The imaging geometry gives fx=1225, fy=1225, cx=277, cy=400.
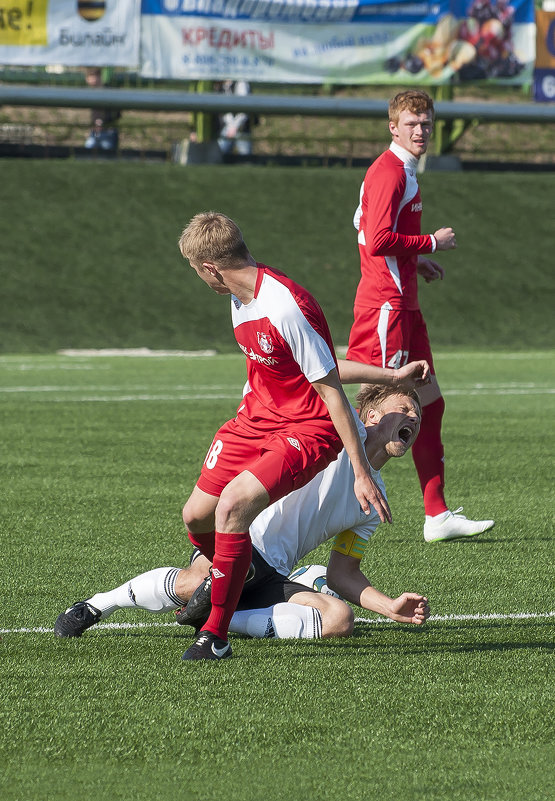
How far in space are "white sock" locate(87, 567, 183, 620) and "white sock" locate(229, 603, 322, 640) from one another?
0.27 m

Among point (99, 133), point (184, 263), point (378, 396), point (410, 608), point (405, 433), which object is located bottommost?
point (184, 263)

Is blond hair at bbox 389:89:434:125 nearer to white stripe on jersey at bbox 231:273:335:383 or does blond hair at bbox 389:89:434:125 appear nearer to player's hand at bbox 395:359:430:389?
player's hand at bbox 395:359:430:389

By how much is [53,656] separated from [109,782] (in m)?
1.24

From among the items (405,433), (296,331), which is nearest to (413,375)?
(405,433)

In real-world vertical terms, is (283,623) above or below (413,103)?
below

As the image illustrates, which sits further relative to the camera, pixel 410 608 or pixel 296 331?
pixel 410 608

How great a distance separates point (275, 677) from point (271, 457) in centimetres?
74

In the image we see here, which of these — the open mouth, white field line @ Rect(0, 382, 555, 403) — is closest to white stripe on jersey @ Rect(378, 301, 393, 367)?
Result: the open mouth

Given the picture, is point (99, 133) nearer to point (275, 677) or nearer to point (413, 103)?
point (413, 103)

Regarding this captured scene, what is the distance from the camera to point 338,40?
24.8 metres

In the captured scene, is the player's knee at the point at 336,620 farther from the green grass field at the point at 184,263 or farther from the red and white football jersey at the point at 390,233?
the green grass field at the point at 184,263

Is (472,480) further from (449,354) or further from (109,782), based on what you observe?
(449,354)

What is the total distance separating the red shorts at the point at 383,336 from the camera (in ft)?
21.5

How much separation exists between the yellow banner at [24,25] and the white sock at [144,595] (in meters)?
20.5
